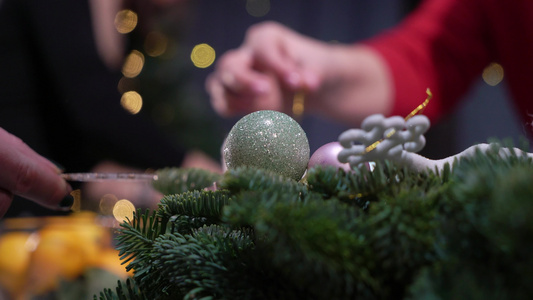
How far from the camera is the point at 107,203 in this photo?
1.49 metres

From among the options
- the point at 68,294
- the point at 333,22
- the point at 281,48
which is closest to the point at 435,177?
the point at 68,294

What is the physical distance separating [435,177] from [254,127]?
0.57 feet

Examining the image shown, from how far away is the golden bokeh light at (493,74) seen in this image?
1226 millimetres

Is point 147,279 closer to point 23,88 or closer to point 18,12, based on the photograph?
point 23,88

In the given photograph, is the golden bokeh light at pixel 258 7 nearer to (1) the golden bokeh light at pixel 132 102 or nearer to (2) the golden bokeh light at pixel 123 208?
(1) the golden bokeh light at pixel 132 102

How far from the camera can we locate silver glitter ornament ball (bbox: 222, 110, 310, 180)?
14.3 inches

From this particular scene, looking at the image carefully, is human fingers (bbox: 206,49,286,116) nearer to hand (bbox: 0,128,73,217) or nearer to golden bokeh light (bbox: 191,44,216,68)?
golden bokeh light (bbox: 191,44,216,68)

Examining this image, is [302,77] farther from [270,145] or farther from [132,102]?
[270,145]

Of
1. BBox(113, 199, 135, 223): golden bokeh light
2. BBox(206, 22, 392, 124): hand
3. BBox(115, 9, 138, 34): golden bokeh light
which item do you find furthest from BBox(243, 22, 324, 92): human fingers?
BBox(113, 199, 135, 223): golden bokeh light

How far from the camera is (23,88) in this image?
1.45 meters

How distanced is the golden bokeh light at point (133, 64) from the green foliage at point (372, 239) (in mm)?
1382

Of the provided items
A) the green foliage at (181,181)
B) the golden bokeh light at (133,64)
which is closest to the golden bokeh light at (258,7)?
the golden bokeh light at (133,64)

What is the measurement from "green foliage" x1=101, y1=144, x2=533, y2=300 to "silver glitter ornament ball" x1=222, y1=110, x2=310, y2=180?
72 mm

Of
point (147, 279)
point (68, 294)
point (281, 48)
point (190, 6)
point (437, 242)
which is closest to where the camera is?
point (437, 242)
